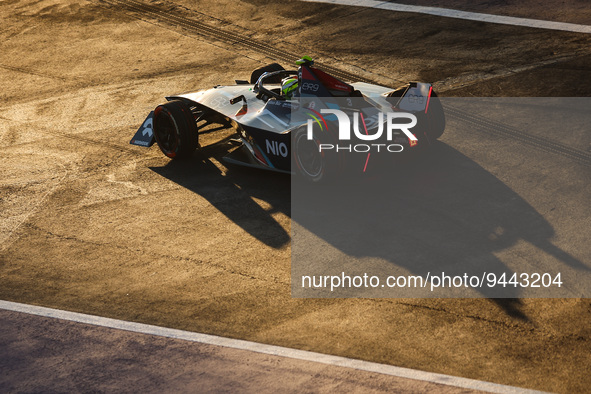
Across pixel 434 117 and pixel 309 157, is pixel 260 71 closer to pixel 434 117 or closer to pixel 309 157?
pixel 309 157

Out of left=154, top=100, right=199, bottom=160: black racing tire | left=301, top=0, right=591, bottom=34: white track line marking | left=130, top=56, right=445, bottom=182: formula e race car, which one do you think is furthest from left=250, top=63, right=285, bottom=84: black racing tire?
left=301, top=0, right=591, bottom=34: white track line marking

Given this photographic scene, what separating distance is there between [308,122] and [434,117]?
7.24ft

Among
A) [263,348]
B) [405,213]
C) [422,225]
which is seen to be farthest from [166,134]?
[263,348]

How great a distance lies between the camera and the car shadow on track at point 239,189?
10.7 metres

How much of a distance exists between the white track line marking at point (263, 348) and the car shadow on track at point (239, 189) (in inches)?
85.3

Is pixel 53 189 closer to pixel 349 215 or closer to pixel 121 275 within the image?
pixel 121 275

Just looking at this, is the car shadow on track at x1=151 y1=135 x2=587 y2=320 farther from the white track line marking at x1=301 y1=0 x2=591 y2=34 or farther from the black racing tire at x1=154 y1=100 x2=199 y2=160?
the white track line marking at x1=301 y1=0 x2=591 y2=34

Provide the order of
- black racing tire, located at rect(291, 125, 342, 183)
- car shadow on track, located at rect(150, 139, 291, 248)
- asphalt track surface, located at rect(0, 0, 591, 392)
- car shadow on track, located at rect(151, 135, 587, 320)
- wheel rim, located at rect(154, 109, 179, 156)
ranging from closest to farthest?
1. asphalt track surface, located at rect(0, 0, 591, 392)
2. car shadow on track, located at rect(151, 135, 587, 320)
3. car shadow on track, located at rect(150, 139, 291, 248)
4. black racing tire, located at rect(291, 125, 342, 183)
5. wheel rim, located at rect(154, 109, 179, 156)

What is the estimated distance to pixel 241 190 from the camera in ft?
39.1

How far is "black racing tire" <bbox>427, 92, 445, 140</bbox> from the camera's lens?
11836 mm

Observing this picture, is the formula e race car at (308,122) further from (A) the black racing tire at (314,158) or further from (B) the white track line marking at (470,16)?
(B) the white track line marking at (470,16)

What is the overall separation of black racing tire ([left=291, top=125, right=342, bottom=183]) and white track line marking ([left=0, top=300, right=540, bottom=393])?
3661 mm

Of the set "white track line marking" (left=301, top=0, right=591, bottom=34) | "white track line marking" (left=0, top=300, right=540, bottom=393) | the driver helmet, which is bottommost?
"white track line marking" (left=0, top=300, right=540, bottom=393)

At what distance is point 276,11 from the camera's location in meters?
21.4
